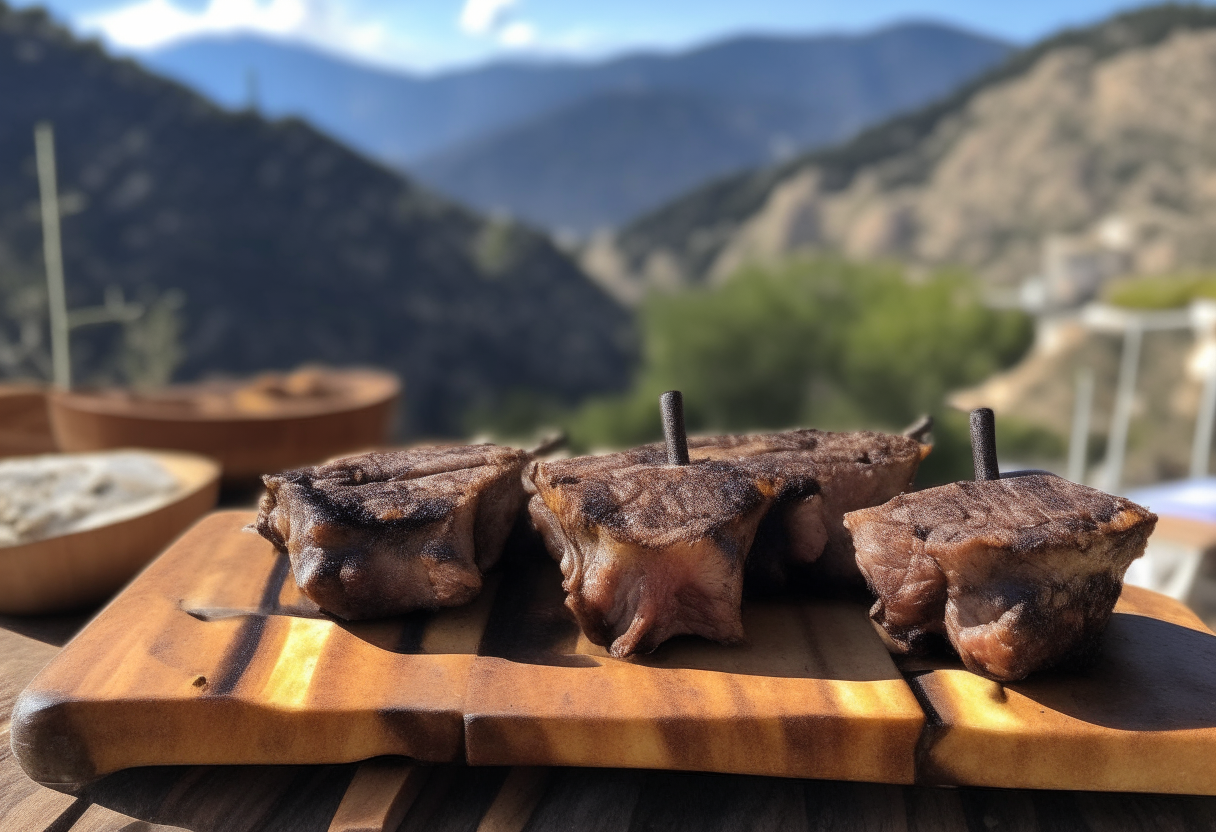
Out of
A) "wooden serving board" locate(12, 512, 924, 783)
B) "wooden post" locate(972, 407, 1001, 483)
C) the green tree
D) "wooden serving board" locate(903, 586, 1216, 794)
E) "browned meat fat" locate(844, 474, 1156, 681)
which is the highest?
"wooden post" locate(972, 407, 1001, 483)

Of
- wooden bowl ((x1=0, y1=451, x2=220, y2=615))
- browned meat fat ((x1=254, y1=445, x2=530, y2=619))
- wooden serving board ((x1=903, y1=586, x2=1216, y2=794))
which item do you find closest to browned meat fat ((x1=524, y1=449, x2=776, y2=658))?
browned meat fat ((x1=254, y1=445, x2=530, y2=619))

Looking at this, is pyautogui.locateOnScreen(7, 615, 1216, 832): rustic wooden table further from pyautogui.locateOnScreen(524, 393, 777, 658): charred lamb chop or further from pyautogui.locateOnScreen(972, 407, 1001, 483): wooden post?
pyautogui.locateOnScreen(972, 407, 1001, 483): wooden post

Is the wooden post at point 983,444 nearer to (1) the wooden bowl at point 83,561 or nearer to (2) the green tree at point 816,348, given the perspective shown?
(1) the wooden bowl at point 83,561

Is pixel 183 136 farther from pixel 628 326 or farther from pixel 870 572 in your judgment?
pixel 870 572

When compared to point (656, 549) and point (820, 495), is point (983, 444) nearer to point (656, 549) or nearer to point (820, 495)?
point (820, 495)

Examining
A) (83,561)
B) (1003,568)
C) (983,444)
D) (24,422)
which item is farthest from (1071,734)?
(24,422)

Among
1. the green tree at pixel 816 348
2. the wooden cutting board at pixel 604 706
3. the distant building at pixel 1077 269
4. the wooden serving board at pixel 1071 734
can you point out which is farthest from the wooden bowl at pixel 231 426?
the distant building at pixel 1077 269
